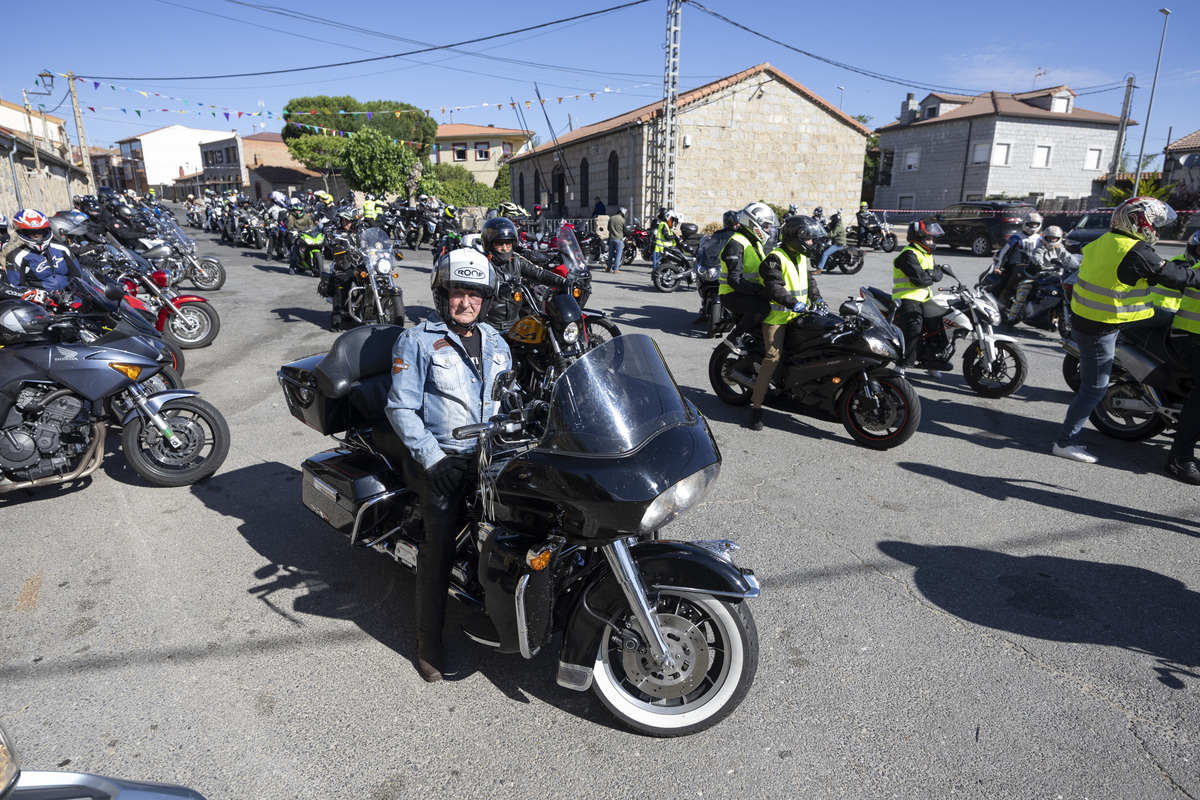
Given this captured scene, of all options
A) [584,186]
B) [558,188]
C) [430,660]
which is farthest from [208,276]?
[558,188]

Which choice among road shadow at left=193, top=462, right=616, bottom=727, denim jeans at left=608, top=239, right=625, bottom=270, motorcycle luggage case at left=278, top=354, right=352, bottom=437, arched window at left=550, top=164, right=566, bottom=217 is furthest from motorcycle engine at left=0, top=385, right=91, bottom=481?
arched window at left=550, top=164, right=566, bottom=217

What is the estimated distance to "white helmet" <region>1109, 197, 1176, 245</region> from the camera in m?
4.80

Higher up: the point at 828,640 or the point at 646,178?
the point at 646,178

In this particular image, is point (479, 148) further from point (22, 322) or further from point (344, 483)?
point (344, 483)

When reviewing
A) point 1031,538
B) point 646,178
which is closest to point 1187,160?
point 646,178

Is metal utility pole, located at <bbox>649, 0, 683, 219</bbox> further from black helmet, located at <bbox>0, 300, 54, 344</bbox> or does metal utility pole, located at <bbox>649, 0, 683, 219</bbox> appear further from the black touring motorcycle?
the black touring motorcycle

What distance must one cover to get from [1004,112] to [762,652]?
157ft

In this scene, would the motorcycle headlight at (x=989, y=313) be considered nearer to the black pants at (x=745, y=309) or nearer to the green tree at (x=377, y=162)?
the black pants at (x=745, y=309)

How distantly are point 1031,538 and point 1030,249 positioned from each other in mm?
8406

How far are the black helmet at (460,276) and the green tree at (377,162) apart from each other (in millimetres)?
41259

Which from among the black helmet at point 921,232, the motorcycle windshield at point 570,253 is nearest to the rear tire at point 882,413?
the black helmet at point 921,232

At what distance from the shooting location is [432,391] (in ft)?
9.16

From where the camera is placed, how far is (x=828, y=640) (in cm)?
315

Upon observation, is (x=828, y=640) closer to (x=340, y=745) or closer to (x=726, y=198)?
(x=340, y=745)
